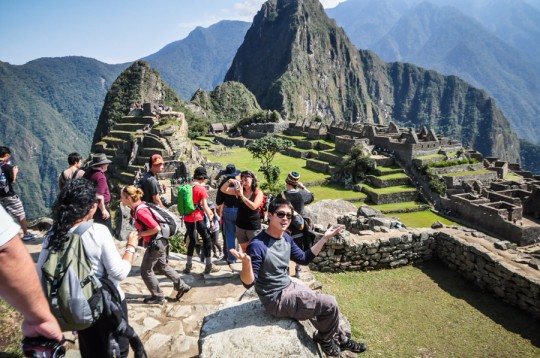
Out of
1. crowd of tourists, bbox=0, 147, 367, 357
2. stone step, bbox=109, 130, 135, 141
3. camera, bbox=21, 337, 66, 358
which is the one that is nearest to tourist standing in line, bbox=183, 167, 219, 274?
crowd of tourists, bbox=0, 147, 367, 357

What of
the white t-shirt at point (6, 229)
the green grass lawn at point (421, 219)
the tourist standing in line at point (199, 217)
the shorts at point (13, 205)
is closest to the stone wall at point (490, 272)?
the tourist standing in line at point (199, 217)

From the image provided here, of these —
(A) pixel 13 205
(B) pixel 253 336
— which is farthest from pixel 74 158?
(B) pixel 253 336

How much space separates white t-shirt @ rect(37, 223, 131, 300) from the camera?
10.6 feet

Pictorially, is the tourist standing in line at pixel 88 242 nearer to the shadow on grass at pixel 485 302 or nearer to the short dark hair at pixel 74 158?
the short dark hair at pixel 74 158

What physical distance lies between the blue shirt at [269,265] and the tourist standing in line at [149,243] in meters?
1.85

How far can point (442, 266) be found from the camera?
362 inches

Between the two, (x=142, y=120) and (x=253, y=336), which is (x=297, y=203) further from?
(x=142, y=120)

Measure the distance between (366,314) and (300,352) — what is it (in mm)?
3585

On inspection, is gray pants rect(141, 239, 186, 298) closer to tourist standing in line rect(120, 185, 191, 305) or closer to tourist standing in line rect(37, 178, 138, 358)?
tourist standing in line rect(120, 185, 191, 305)

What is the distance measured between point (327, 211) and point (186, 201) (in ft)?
30.5

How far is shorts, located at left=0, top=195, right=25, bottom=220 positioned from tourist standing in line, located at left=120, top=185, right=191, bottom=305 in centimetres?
351

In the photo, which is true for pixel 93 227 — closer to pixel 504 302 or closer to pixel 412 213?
pixel 504 302

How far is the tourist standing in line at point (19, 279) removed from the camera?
6.79 ft

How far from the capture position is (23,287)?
85.4 inches
